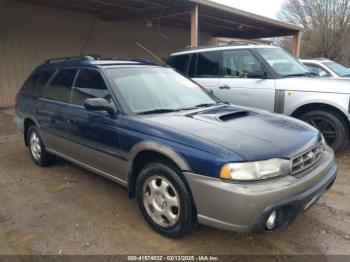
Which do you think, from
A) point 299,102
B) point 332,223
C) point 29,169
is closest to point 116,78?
Answer: point 29,169

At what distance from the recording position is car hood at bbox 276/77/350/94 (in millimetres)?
4684

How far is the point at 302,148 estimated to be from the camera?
267 cm

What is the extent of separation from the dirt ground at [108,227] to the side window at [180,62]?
332 cm

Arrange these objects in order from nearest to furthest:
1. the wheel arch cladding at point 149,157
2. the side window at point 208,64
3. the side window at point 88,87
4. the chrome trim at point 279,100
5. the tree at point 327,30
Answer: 1. the wheel arch cladding at point 149,157
2. the side window at point 88,87
3. the chrome trim at point 279,100
4. the side window at point 208,64
5. the tree at point 327,30

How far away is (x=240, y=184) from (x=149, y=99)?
1526 mm

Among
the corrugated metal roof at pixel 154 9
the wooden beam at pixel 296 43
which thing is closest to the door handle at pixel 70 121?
the corrugated metal roof at pixel 154 9

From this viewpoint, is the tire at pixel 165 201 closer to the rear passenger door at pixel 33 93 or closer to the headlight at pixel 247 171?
the headlight at pixel 247 171

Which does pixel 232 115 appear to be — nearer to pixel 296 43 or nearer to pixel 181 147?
pixel 181 147

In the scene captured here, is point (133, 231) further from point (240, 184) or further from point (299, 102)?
Result: point (299, 102)

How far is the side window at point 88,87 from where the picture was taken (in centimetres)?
346

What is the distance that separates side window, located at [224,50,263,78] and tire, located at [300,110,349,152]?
49.4 inches

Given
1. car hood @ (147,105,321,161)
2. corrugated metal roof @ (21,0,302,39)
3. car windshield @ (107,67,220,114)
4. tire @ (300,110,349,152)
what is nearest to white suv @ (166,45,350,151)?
tire @ (300,110,349,152)

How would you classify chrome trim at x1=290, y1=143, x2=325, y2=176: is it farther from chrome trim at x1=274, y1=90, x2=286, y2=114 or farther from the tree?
the tree

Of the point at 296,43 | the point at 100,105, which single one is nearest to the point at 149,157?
the point at 100,105
